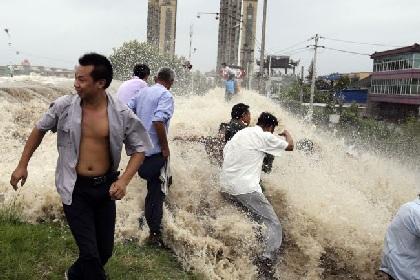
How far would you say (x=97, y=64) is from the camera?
358 cm

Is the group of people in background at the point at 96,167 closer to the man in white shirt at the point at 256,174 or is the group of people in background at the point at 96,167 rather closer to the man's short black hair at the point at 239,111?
the man in white shirt at the point at 256,174

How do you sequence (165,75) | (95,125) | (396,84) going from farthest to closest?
(396,84), (165,75), (95,125)

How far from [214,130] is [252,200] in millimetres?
7050

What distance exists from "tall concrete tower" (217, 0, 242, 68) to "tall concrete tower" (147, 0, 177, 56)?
12515 mm

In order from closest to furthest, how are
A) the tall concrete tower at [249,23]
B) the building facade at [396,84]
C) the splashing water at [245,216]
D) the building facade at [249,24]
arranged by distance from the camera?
the splashing water at [245,216]
the building facade at [396,84]
the building facade at [249,24]
the tall concrete tower at [249,23]

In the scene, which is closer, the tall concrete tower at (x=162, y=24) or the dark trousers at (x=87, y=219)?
the dark trousers at (x=87, y=219)

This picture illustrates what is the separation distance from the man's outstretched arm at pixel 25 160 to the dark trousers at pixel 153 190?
5.82 feet

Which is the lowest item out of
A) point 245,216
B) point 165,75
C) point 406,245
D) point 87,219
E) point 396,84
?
point 245,216

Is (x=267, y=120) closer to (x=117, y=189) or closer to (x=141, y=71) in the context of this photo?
(x=141, y=71)

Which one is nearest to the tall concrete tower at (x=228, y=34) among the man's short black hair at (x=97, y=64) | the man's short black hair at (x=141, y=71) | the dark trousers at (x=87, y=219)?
the man's short black hair at (x=141, y=71)

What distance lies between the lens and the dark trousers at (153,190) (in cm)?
528

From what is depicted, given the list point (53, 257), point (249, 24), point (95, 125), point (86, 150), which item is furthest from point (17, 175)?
point (249, 24)

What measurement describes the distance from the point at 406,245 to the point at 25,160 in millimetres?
3169

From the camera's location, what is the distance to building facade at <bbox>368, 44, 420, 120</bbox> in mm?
43094
